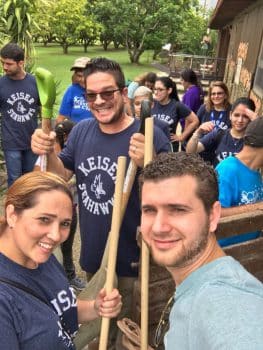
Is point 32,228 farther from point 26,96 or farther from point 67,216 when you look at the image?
point 26,96

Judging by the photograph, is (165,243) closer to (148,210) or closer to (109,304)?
(148,210)

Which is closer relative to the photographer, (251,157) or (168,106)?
(251,157)

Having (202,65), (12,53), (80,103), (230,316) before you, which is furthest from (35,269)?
(202,65)

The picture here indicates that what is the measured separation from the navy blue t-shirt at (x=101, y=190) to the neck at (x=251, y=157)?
516 mm

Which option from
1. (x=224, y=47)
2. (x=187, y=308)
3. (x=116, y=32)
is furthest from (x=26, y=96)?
(x=116, y=32)

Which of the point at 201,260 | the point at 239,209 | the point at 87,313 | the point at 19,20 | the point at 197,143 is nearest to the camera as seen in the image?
the point at 201,260

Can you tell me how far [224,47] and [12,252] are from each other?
18426 millimetres

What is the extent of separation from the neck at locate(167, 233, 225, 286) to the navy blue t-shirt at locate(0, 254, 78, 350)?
55 cm

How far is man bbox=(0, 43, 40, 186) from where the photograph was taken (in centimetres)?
471

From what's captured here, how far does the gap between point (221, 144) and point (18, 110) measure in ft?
8.49

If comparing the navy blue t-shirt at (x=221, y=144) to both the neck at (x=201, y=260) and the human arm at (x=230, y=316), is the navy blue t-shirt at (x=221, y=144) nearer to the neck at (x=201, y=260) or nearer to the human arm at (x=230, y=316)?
the neck at (x=201, y=260)

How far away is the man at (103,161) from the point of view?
251cm

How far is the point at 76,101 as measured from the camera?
4.83 meters

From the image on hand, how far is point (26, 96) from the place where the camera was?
488cm
